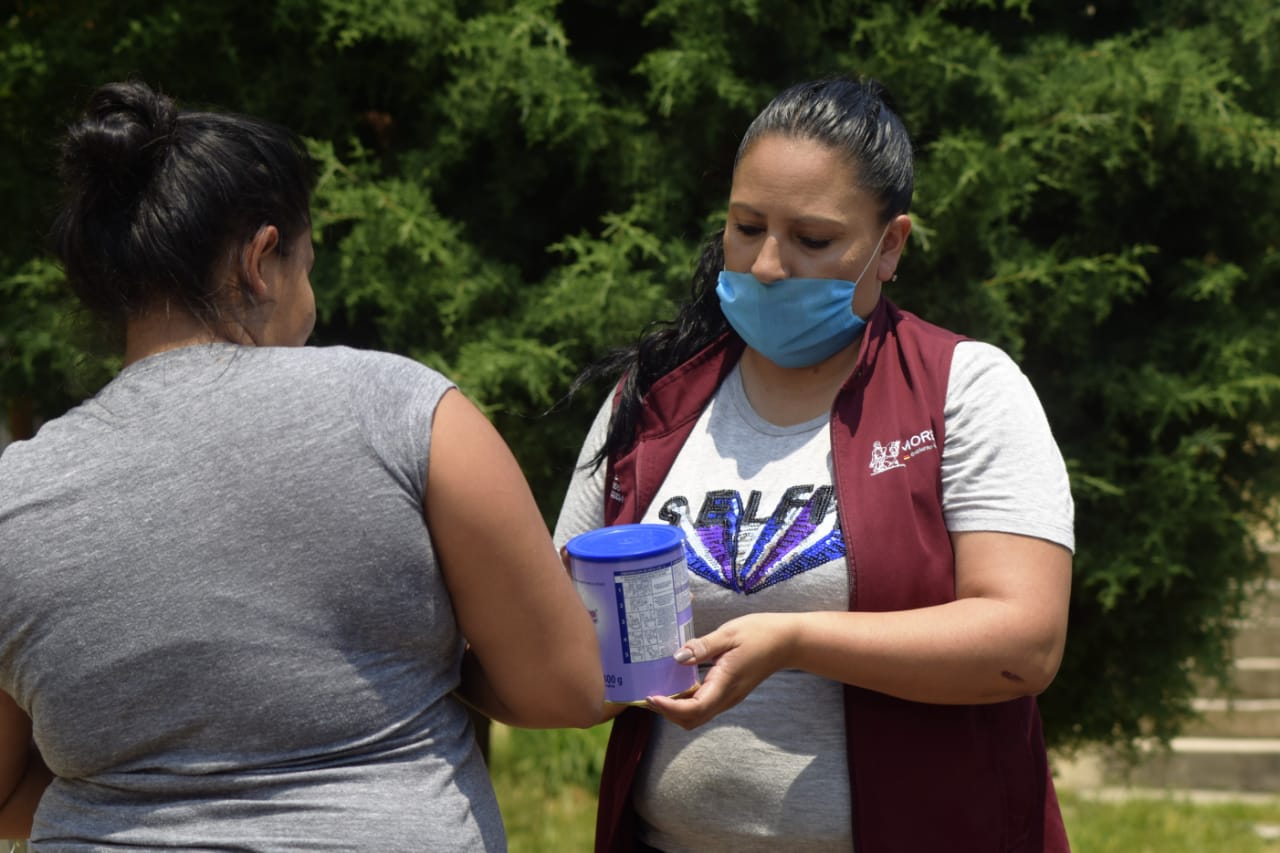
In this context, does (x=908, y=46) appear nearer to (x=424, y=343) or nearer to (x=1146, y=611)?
(x=424, y=343)

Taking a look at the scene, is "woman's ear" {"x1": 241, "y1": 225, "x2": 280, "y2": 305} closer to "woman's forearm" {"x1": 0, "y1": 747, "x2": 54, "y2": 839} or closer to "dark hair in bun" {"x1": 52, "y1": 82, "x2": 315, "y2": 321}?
"dark hair in bun" {"x1": 52, "y1": 82, "x2": 315, "y2": 321}

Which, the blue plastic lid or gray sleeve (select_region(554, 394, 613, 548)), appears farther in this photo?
gray sleeve (select_region(554, 394, 613, 548))

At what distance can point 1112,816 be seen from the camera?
569 cm

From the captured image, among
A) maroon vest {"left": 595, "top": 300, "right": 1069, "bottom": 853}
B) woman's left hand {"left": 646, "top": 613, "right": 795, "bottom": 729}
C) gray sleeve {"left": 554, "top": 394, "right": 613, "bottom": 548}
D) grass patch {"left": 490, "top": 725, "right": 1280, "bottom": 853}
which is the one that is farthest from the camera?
grass patch {"left": 490, "top": 725, "right": 1280, "bottom": 853}

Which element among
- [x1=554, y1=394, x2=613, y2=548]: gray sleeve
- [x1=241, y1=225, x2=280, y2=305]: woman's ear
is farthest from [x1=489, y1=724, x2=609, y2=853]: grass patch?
[x1=241, y1=225, x2=280, y2=305]: woman's ear

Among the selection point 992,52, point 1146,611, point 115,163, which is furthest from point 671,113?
point 115,163

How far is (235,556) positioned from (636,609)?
543 mm

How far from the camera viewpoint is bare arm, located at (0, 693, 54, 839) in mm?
1545

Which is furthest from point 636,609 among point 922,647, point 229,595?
point 229,595

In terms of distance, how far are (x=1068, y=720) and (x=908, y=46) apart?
2.06 meters

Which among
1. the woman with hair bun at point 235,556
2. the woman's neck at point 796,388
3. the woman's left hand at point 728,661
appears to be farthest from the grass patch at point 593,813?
the woman with hair bun at point 235,556

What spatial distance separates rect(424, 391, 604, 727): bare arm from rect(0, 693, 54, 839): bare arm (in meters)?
0.55

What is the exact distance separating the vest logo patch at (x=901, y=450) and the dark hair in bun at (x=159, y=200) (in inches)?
35.3

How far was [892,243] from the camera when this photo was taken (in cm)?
208
